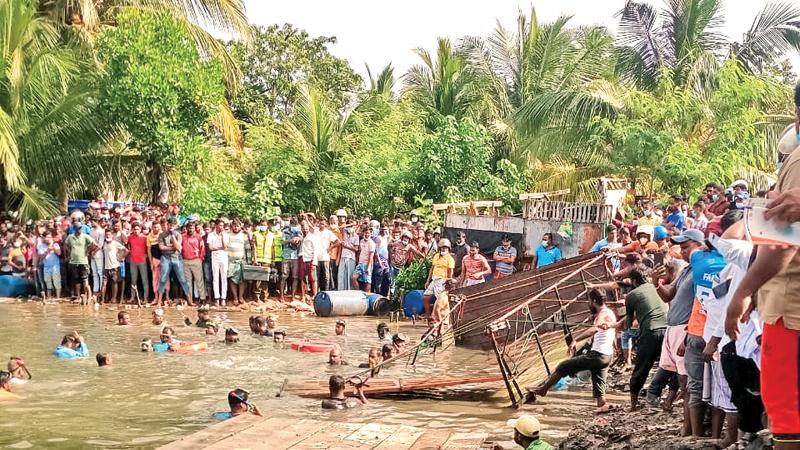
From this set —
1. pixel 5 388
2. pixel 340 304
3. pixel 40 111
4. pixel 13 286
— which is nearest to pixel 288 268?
pixel 340 304

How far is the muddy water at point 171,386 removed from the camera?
11062mm

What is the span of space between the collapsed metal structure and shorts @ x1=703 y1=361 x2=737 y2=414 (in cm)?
407

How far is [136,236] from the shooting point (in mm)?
22078

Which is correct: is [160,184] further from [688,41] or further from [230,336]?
[688,41]

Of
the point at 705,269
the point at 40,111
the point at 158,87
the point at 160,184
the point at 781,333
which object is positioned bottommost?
the point at 781,333

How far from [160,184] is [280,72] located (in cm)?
1580

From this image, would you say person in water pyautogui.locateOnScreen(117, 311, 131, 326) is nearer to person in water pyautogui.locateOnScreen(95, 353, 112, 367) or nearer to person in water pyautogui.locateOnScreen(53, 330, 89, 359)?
person in water pyautogui.locateOnScreen(53, 330, 89, 359)

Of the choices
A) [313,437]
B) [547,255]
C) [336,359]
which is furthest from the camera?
[547,255]

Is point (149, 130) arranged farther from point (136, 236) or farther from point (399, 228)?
point (399, 228)

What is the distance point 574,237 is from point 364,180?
11.4 meters

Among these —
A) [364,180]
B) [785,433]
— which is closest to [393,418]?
[785,433]

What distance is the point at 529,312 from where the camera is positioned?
12906mm

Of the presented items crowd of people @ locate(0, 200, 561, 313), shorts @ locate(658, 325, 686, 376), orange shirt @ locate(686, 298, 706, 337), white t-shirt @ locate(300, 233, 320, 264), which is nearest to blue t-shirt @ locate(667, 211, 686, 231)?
crowd of people @ locate(0, 200, 561, 313)

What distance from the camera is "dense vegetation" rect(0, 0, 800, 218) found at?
2219 centimetres
